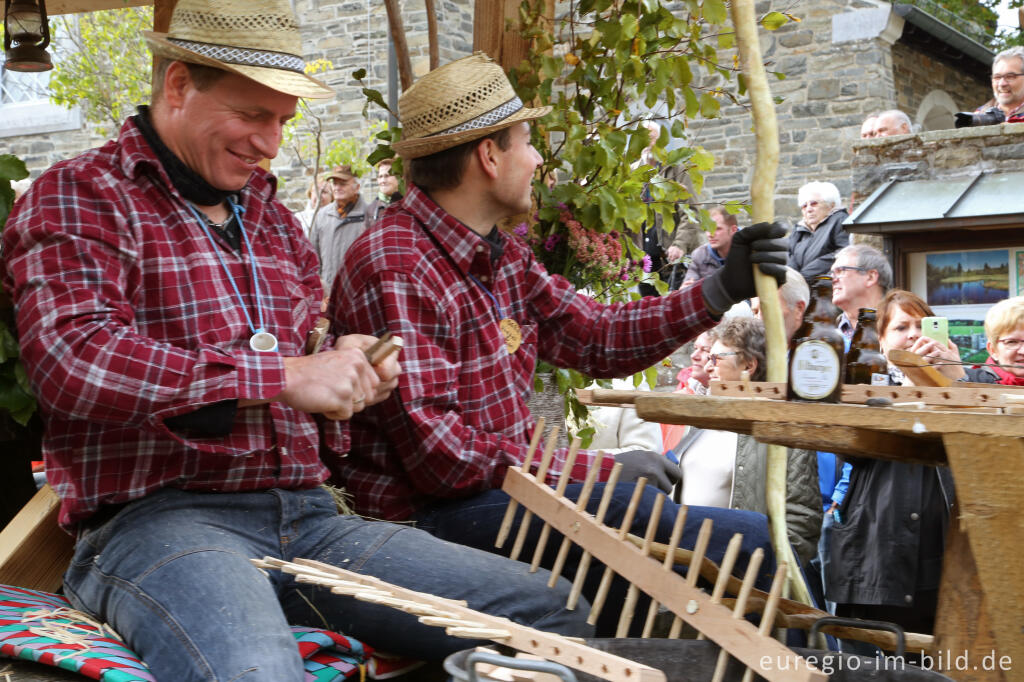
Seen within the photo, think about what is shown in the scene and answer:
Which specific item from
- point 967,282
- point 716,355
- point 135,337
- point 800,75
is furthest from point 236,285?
point 800,75

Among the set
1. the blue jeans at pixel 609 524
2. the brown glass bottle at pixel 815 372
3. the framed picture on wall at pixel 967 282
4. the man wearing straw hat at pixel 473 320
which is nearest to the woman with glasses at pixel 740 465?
the man wearing straw hat at pixel 473 320

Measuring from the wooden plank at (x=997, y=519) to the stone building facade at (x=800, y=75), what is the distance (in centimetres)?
986

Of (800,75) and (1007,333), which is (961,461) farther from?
(800,75)

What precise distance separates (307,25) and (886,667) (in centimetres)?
1416

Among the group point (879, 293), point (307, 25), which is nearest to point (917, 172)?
point (879, 293)

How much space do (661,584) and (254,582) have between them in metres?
0.75

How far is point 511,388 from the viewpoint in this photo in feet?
9.51

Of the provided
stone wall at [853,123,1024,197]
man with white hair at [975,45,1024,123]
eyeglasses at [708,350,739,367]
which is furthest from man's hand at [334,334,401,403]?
man with white hair at [975,45,1024,123]

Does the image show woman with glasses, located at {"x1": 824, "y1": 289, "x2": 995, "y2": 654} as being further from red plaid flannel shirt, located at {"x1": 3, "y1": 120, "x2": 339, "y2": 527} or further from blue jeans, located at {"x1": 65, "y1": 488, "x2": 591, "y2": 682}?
red plaid flannel shirt, located at {"x1": 3, "y1": 120, "x2": 339, "y2": 527}

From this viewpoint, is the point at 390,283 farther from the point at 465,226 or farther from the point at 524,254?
the point at 524,254

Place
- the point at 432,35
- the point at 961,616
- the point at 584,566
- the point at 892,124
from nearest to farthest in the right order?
the point at 961,616, the point at 584,566, the point at 432,35, the point at 892,124

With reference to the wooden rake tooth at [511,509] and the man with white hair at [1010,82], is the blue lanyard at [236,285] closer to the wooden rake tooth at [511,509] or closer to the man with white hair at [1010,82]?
the wooden rake tooth at [511,509]

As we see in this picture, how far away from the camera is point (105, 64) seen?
14734mm

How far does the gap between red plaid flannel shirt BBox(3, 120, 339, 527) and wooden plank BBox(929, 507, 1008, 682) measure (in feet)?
4.10
